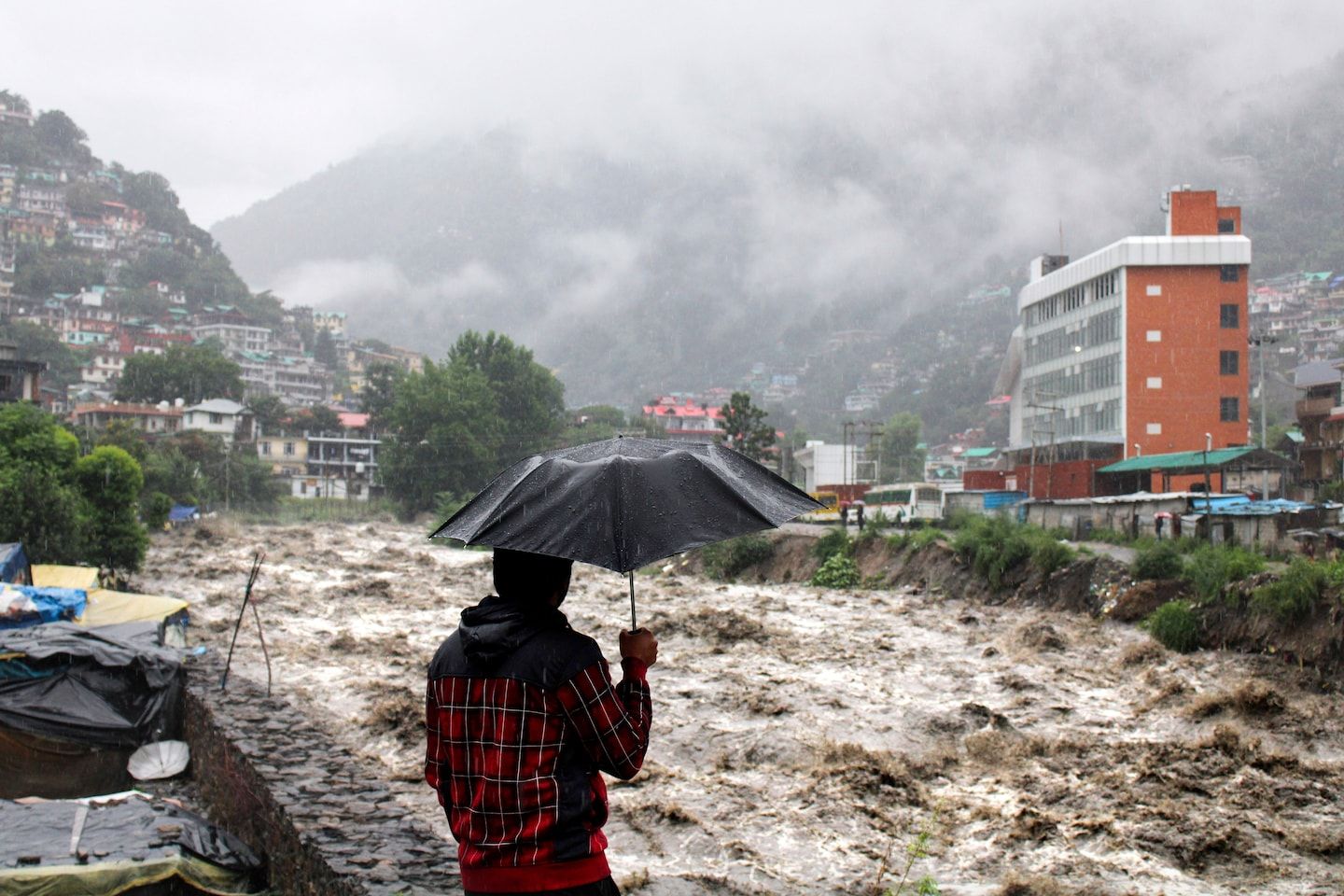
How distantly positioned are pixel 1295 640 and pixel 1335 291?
495ft

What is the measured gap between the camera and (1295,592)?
16891 mm

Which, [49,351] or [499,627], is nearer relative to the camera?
[499,627]

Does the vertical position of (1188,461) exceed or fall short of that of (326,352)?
it falls short

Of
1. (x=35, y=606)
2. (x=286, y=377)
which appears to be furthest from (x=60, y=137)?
(x=35, y=606)

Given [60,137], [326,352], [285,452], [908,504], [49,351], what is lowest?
[908,504]

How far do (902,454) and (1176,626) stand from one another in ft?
288

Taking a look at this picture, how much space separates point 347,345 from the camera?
507 feet

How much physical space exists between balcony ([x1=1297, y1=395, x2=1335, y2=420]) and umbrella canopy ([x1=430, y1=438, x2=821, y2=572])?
4802 centimetres

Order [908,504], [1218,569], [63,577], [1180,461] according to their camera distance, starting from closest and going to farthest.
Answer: [1218,569] → [63,577] → [1180,461] → [908,504]

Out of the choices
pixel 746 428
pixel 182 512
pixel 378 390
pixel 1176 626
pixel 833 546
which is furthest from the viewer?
pixel 378 390

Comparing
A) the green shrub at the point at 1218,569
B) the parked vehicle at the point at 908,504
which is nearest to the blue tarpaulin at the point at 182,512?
the parked vehicle at the point at 908,504

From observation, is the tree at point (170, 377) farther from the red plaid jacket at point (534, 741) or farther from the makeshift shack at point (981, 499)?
the red plaid jacket at point (534, 741)

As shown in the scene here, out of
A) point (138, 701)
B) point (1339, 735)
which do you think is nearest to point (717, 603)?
point (1339, 735)

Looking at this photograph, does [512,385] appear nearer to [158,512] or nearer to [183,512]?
[183,512]
